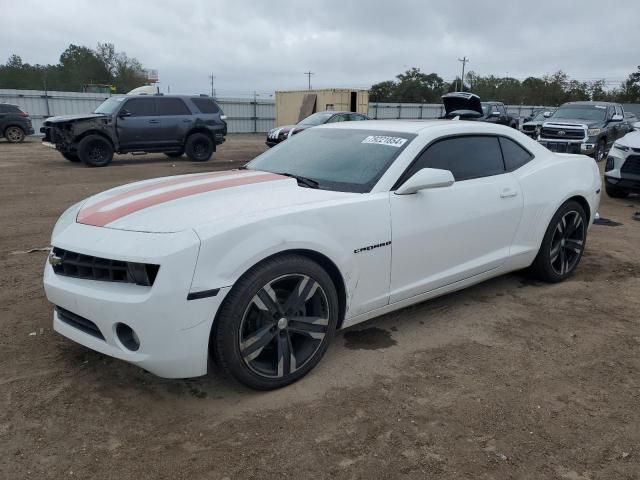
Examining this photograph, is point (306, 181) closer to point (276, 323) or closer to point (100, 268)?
point (276, 323)

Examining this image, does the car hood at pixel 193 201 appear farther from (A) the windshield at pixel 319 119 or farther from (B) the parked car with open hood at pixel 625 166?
(A) the windshield at pixel 319 119

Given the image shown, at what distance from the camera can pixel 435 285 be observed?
3660 millimetres

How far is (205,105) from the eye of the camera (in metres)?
15.2

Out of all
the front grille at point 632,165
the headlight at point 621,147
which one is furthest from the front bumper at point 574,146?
the front grille at point 632,165

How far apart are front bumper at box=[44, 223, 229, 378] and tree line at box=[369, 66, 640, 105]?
2299 inches

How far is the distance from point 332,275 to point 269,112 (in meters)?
30.7

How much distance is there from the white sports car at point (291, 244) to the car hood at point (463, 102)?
5710 mm

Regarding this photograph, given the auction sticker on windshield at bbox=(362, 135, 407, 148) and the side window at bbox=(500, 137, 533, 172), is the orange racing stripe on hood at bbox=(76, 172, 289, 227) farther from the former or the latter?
Result: the side window at bbox=(500, 137, 533, 172)

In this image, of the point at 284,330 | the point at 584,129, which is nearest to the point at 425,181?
the point at 284,330

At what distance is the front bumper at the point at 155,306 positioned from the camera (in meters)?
2.48

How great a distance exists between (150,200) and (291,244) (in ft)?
3.10

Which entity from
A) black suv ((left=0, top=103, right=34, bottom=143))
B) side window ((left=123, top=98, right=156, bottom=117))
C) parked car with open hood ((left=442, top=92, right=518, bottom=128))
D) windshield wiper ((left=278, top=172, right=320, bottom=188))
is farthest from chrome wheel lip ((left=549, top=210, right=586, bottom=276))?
black suv ((left=0, top=103, right=34, bottom=143))

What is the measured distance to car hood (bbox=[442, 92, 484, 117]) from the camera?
9.70 m

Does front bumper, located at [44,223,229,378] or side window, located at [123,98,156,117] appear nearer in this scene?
front bumper, located at [44,223,229,378]
